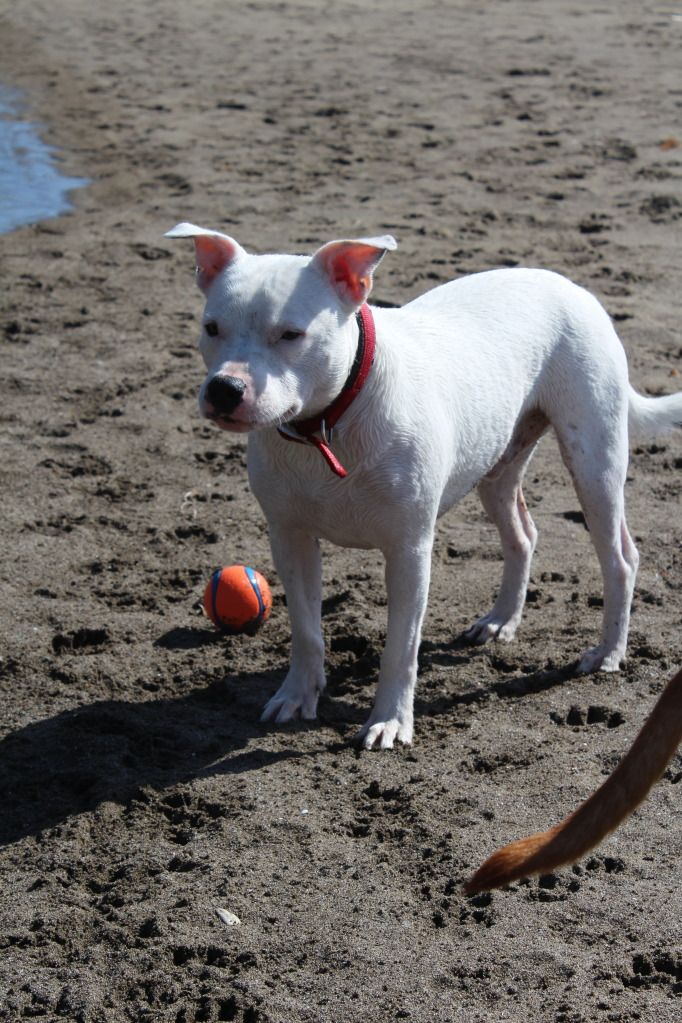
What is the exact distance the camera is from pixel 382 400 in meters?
4.25

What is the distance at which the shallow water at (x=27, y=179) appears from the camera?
1109cm

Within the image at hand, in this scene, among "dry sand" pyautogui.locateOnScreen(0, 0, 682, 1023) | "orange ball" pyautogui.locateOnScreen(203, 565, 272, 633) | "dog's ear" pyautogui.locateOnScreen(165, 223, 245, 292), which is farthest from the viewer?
"orange ball" pyautogui.locateOnScreen(203, 565, 272, 633)

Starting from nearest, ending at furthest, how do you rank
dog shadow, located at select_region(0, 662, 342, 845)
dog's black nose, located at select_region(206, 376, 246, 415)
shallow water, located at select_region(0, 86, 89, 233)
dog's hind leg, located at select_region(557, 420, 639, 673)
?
dog's black nose, located at select_region(206, 376, 246, 415) → dog shadow, located at select_region(0, 662, 342, 845) → dog's hind leg, located at select_region(557, 420, 639, 673) → shallow water, located at select_region(0, 86, 89, 233)

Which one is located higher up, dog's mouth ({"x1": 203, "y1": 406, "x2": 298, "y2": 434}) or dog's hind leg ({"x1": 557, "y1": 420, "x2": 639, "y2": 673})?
dog's mouth ({"x1": 203, "y1": 406, "x2": 298, "y2": 434})

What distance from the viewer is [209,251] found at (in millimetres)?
4109

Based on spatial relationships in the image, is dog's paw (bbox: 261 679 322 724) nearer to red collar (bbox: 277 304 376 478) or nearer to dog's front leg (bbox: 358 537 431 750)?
dog's front leg (bbox: 358 537 431 750)

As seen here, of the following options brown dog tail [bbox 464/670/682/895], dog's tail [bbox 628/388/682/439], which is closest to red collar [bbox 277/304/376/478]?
dog's tail [bbox 628/388/682/439]

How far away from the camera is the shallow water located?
36.4ft

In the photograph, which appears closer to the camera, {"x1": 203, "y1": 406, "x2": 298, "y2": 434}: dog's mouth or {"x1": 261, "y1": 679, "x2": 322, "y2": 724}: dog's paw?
{"x1": 203, "y1": 406, "x2": 298, "y2": 434}: dog's mouth

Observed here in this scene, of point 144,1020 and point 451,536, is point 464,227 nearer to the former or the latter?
point 451,536

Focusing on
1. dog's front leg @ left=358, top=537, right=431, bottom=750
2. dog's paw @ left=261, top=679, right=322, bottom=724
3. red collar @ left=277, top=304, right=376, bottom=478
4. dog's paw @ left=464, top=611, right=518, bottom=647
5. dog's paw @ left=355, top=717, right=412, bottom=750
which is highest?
red collar @ left=277, top=304, right=376, bottom=478

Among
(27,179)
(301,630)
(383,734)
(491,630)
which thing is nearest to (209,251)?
(301,630)

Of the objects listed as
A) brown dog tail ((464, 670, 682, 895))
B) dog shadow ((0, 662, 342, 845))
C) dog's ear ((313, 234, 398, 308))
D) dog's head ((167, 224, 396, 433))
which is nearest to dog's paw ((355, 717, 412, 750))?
dog shadow ((0, 662, 342, 845))

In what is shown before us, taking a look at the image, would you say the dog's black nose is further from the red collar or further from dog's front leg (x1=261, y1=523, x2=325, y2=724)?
dog's front leg (x1=261, y1=523, x2=325, y2=724)
